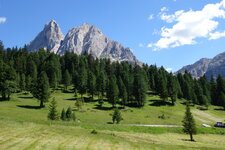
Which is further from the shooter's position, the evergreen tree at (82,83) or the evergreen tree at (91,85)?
the evergreen tree at (82,83)

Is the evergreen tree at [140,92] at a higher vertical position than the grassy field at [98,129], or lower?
higher

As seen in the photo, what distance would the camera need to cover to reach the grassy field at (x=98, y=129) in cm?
4447

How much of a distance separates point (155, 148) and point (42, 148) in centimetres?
1859

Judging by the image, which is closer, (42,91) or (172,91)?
(42,91)

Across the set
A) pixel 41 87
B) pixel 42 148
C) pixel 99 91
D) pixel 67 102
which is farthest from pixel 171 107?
pixel 42 148

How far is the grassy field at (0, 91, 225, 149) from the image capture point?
146 feet

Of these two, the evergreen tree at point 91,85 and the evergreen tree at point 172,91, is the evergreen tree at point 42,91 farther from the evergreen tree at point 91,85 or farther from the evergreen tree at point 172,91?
Result: the evergreen tree at point 172,91

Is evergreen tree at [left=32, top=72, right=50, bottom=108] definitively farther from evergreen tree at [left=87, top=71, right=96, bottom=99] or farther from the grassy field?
evergreen tree at [left=87, top=71, right=96, bottom=99]

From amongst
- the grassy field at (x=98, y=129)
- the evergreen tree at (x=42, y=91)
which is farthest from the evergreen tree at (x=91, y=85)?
the evergreen tree at (x=42, y=91)

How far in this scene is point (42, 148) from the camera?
125 ft

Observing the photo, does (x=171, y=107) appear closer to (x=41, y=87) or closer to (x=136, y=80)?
(x=136, y=80)

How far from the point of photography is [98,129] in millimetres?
71250

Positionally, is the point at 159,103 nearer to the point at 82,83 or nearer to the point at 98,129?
the point at 82,83

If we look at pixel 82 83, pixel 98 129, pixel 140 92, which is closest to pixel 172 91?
pixel 140 92
